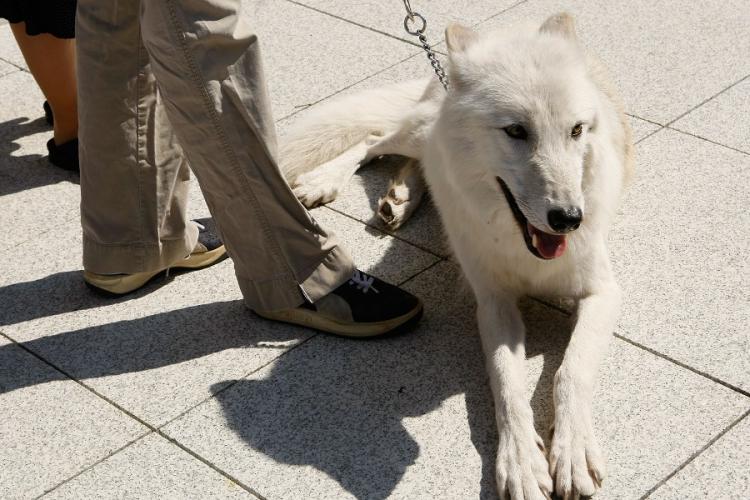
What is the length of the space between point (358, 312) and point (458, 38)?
1098mm

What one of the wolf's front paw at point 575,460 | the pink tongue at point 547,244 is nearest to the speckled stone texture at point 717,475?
the wolf's front paw at point 575,460

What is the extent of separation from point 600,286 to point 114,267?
6.35 feet

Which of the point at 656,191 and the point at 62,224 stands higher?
the point at 62,224

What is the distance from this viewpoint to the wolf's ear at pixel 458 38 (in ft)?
12.9

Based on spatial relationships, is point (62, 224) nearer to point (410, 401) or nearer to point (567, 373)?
point (410, 401)

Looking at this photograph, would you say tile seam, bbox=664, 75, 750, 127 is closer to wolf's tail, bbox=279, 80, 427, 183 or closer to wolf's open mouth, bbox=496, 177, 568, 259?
wolf's tail, bbox=279, 80, 427, 183

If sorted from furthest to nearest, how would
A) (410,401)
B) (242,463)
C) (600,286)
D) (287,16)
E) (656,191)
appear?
1. (287,16)
2. (656,191)
3. (600,286)
4. (410,401)
5. (242,463)

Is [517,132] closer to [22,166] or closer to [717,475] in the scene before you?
[717,475]

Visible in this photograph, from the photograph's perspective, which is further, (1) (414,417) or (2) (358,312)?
(2) (358,312)

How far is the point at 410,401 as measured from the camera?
3795mm

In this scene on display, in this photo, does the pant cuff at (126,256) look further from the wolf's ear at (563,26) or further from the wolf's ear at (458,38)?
the wolf's ear at (563,26)

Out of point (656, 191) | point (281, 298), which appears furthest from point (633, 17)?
point (281, 298)

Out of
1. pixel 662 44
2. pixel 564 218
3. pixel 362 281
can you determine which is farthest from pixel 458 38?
pixel 662 44

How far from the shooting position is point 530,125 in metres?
3.57
